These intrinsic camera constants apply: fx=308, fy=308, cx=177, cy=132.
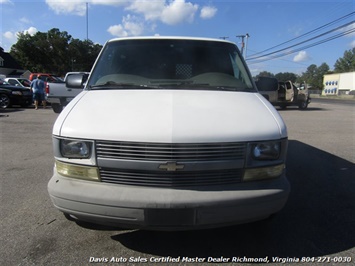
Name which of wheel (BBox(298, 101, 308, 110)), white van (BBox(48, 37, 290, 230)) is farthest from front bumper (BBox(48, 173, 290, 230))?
wheel (BBox(298, 101, 308, 110))

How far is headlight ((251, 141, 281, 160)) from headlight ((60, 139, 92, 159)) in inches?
55.9

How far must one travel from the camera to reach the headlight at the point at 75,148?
2.64m

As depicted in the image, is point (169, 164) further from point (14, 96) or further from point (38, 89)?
point (14, 96)

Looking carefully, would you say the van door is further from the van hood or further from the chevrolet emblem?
the chevrolet emblem

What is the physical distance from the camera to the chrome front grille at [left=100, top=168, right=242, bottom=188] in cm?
255

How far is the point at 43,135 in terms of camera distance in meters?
8.80

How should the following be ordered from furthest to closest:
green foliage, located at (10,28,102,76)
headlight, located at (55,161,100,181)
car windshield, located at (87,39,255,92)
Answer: green foliage, located at (10,28,102,76) < car windshield, located at (87,39,255,92) < headlight, located at (55,161,100,181)

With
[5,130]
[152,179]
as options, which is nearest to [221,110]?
[152,179]

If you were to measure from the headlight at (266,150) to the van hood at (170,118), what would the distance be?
63mm

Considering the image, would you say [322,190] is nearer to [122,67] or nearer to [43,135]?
[122,67]

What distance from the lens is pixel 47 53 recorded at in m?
65.1

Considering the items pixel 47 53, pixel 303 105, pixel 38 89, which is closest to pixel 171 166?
pixel 38 89

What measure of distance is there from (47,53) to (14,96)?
178ft

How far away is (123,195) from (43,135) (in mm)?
7175
